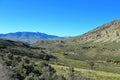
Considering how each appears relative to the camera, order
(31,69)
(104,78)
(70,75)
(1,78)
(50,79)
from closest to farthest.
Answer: (1,78), (50,79), (70,75), (31,69), (104,78)

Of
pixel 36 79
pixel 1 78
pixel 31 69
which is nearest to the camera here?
pixel 1 78

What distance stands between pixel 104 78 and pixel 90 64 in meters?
40.4

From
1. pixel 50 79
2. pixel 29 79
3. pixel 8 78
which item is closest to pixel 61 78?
pixel 50 79

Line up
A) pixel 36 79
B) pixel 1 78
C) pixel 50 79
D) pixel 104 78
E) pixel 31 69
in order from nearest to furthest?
1. pixel 1 78
2. pixel 36 79
3. pixel 50 79
4. pixel 31 69
5. pixel 104 78

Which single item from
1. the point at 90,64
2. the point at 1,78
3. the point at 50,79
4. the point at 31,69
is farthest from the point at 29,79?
the point at 90,64

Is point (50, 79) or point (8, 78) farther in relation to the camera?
point (50, 79)

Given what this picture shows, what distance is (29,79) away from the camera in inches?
1414

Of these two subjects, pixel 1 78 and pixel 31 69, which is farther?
pixel 31 69

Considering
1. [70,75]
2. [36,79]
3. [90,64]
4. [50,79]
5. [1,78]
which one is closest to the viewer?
[1,78]

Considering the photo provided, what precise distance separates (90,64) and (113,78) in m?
38.4

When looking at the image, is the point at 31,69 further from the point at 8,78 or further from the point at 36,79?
the point at 8,78

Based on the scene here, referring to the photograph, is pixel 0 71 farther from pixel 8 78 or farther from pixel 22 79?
pixel 22 79

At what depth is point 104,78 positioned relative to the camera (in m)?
76.5

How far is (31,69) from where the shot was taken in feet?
152
